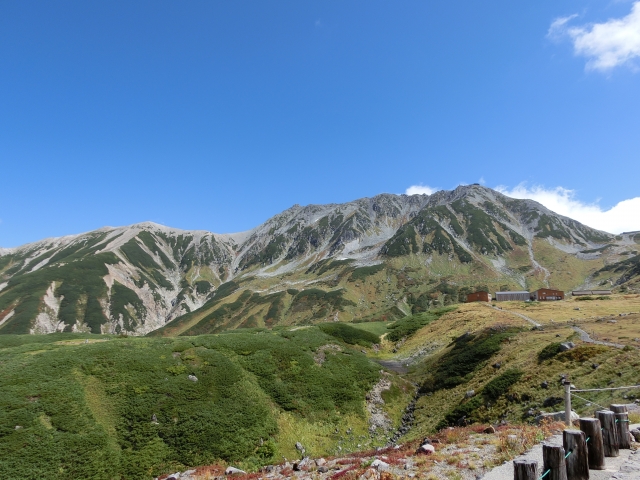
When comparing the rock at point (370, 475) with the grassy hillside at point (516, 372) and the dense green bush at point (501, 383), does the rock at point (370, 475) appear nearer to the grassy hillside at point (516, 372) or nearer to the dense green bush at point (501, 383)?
the grassy hillside at point (516, 372)

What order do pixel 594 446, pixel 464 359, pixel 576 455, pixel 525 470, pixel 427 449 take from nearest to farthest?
pixel 525 470
pixel 576 455
pixel 594 446
pixel 427 449
pixel 464 359

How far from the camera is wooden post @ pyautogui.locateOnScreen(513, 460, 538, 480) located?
7.44 meters

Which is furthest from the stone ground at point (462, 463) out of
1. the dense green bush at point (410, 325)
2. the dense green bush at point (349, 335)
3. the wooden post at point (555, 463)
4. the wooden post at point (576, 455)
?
the dense green bush at point (410, 325)

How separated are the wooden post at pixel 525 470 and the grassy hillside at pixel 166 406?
89.0ft

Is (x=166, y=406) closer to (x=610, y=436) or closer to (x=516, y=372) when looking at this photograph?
(x=610, y=436)

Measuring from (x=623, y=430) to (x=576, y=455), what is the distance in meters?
5.16

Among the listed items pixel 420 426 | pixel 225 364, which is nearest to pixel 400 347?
pixel 420 426

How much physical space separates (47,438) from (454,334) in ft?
219

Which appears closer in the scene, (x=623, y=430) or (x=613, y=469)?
(x=613, y=469)

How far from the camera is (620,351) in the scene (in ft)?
101

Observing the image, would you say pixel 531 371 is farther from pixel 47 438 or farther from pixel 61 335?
pixel 61 335

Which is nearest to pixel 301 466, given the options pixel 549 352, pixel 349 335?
pixel 549 352

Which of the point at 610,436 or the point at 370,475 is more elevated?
the point at 610,436

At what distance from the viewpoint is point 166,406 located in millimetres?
32500
